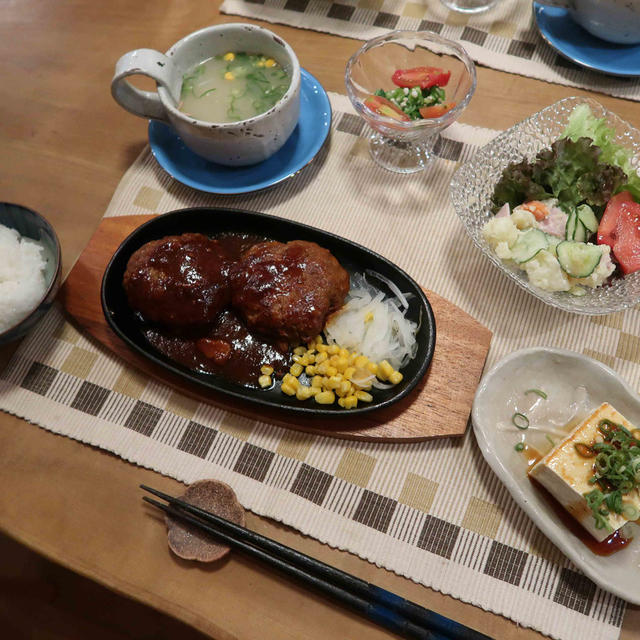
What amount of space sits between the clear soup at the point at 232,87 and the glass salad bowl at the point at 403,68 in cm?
38

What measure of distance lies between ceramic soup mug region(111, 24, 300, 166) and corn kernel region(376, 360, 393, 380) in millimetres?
1160

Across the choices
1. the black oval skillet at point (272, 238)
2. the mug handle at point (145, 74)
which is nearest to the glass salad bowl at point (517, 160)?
the black oval skillet at point (272, 238)

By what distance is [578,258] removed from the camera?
84.0 inches

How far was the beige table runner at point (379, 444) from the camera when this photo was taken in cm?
197

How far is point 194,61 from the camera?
2.70m

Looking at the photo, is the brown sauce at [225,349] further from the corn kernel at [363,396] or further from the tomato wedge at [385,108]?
the tomato wedge at [385,108]

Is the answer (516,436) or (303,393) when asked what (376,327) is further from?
(516,436)

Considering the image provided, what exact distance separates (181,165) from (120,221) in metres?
0.42

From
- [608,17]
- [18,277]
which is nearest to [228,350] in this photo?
[18,277]

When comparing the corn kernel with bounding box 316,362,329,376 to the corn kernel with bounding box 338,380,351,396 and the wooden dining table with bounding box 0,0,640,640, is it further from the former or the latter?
the wooden dining table with bounding box 0,0,640,640

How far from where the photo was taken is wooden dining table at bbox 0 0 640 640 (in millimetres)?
1963

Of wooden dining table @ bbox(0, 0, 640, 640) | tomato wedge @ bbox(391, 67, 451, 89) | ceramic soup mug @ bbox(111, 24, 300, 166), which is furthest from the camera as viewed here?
tomato wedge @ bbox(391, 67, 451, 89)

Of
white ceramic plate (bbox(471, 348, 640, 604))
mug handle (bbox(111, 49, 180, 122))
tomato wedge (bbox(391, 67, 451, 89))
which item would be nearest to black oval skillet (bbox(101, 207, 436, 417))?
white ceramic plate (bbox(471, 348, 640, 604))

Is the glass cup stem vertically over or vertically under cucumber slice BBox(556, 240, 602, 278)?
under
